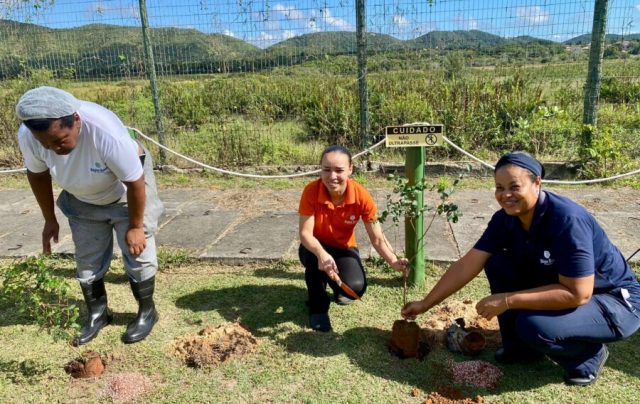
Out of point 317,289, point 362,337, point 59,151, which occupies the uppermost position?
point 59,151

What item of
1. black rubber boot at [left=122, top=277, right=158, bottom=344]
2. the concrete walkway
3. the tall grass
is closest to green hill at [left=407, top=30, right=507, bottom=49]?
the tall grass

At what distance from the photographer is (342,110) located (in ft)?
24.6

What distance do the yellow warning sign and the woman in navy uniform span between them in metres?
0.78

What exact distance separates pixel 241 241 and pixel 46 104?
96.4 inches

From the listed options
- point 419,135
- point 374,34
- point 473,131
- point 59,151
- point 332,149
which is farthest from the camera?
point 473,131

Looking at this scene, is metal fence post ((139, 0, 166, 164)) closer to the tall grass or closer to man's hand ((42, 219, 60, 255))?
the tall grass

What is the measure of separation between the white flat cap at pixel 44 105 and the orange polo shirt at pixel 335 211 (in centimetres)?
133

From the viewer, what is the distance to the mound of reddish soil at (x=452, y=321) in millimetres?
2766

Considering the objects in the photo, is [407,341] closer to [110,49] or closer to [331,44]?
[331,44]

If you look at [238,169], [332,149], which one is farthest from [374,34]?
[332,149]

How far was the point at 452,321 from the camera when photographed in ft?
9.62

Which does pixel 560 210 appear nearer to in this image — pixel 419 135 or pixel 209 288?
pixel 419 135

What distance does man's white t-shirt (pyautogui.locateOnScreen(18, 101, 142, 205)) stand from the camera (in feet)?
8.02

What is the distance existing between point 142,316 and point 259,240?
1.59 metres
